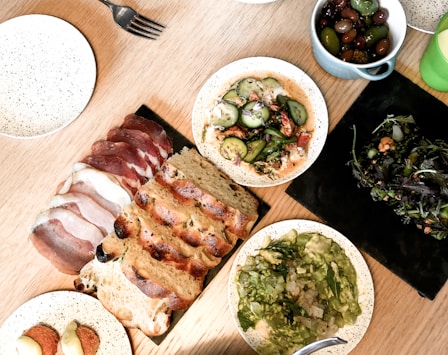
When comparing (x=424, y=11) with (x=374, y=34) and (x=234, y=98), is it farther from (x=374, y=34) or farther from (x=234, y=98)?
(x=234, y=98)

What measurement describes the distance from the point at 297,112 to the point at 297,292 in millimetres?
660

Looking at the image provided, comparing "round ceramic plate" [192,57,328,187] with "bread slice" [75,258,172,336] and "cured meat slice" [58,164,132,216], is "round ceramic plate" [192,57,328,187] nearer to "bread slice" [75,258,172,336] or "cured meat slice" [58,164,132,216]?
"cured meat slice" [58,164,132,216]

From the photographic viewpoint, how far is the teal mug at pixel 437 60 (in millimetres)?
1834

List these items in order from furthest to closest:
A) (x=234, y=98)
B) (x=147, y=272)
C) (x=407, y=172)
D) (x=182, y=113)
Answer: (x=182, y=113), (x=234, y=98), (x=407, y=172), (x=147, y=272)

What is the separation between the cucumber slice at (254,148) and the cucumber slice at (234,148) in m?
0.02

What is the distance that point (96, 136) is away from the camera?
2066 mm

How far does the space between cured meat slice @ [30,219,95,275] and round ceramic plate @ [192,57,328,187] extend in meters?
0.57

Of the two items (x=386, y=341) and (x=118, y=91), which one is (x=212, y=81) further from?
(x=386, y=341)

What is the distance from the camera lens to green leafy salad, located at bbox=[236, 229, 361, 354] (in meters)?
1.84

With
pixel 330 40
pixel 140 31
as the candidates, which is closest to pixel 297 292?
pixel 330 40

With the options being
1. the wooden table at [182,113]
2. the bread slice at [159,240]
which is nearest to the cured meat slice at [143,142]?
the wooden table at [182,113]

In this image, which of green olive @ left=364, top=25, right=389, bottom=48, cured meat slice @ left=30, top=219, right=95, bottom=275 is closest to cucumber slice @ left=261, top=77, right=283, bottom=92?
green olive @ left=364, top=25, right=389, bottom=48

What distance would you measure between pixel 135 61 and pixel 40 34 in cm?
40

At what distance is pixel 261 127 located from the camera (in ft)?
6.31
